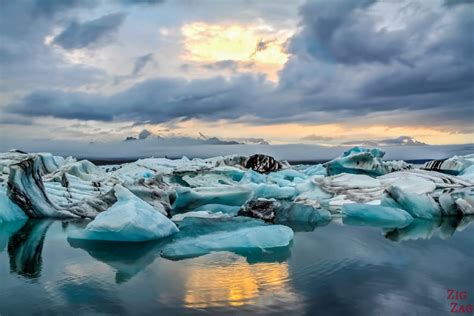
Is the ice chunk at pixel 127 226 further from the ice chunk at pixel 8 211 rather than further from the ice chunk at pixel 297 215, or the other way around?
the ice chunk at pixel 8 211

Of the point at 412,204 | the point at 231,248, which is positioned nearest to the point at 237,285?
the point at 231,248

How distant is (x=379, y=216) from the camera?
6645 mm

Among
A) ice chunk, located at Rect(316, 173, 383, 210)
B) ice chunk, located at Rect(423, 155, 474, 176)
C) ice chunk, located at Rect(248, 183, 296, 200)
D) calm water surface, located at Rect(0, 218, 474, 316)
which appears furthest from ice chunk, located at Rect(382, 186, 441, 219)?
ice chunk, located at Rect(423, 155, 474, 176)

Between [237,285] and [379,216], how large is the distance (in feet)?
13.0

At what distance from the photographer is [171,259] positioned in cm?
412

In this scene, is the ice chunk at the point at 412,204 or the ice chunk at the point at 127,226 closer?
the ice chunk at the point at 127,226

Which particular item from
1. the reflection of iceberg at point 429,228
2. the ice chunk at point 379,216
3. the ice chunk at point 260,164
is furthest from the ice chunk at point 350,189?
the ice chunk at point 260,164

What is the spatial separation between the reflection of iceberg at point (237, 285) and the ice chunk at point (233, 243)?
0.38 metres

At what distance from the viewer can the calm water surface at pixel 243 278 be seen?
2.85 metres

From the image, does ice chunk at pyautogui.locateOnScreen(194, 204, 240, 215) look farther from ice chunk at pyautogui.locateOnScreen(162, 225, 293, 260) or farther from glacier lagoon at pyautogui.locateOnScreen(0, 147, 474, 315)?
ice chunk at pyautogui.locateOnScreen(162, 225, 293, 260)

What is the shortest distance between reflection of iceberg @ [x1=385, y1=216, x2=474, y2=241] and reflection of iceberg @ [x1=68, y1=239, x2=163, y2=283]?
9.06 ft

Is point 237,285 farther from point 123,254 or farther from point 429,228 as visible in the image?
point 429,228

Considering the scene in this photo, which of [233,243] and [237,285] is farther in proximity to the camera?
[233,243]

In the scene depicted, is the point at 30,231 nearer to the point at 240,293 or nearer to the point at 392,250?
the point at 240,293
